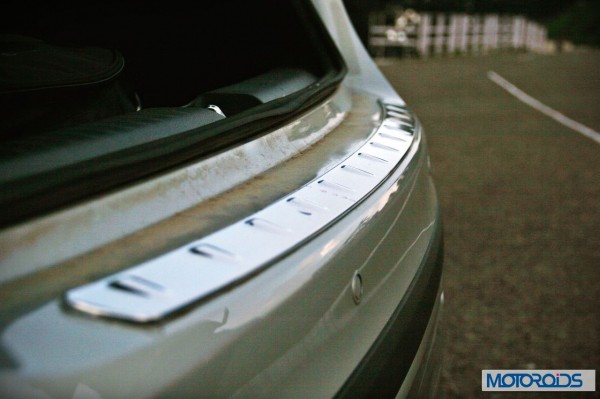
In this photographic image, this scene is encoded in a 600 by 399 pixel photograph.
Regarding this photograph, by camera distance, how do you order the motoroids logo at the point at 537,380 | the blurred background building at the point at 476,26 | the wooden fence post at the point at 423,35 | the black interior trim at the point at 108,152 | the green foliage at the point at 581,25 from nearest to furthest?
the black interior trim at the point at 108,152
the motoroids logo at the point at 537,380
the blurred background building at the point at 476,26
the wooden fence post at the point at 423,35
the green foliage at the point at 581,25

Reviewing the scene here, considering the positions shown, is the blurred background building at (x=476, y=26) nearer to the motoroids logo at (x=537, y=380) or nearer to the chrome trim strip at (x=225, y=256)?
the motoroids logo at (x=537, y=380)

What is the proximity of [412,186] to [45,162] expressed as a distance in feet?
2.49

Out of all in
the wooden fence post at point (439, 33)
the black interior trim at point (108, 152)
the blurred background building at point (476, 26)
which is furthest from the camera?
the wooden fence post at point (439, 33)

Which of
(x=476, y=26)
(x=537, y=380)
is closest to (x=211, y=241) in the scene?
(x=537, y=380)

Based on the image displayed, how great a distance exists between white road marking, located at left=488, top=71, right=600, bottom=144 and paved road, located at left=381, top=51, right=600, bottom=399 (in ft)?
0.43

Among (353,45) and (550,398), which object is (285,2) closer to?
(353,45)

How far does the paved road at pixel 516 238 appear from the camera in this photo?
3115 millimetres

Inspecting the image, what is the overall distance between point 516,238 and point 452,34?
30287 mm

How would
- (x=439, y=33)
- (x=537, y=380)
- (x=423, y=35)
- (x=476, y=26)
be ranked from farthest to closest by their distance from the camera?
1. (x=476, y=26)
2. (x=439, y=33)
3. (x=423, y=35)
4. (x=537, y=380)

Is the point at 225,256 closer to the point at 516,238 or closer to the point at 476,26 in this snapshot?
the point at 516,238

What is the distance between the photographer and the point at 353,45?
2.26 metres

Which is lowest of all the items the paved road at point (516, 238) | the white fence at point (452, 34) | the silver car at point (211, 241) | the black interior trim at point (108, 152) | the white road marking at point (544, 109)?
the white fence at point (452, 34)

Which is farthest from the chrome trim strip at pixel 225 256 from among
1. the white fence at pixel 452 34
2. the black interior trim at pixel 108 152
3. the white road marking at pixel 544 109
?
the white fence at pixel 452 34

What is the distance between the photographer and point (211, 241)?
0.96m
